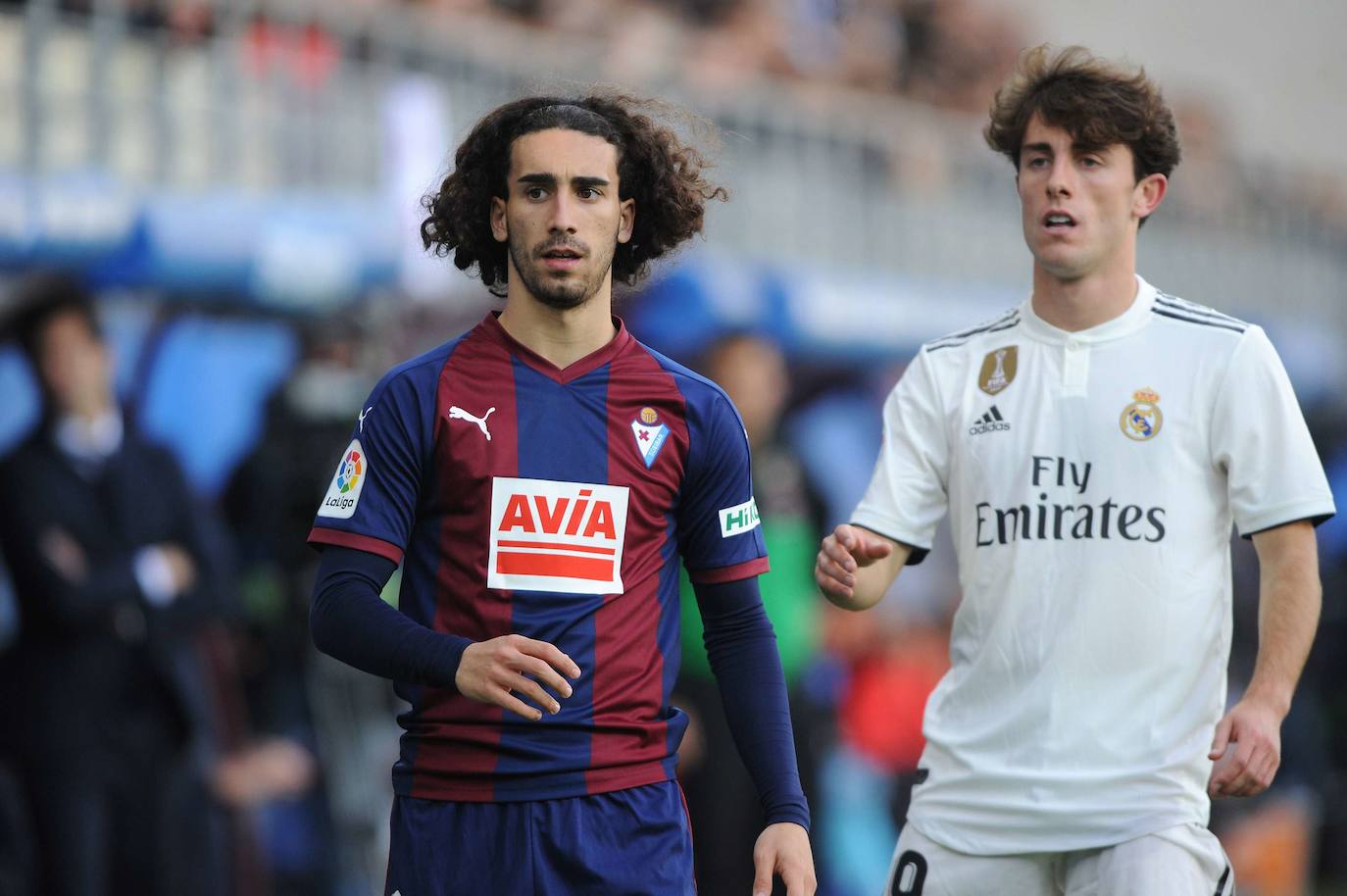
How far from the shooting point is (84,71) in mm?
6820

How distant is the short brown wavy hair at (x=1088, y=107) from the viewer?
402cm

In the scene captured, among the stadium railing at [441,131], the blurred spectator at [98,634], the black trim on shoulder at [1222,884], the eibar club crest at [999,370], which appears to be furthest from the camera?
the stadium railing at [441,131]

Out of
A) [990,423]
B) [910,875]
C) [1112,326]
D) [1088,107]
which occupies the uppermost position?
[1088,107]

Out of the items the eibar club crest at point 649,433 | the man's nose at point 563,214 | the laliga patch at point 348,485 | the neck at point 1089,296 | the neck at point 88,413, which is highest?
the man's nose at point 563,214

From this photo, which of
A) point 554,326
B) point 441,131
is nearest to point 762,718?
point 554,326

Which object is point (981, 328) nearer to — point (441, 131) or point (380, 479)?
point (380, 479)

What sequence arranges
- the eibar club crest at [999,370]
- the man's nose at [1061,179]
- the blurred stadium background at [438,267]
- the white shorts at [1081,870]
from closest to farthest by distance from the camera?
the white shorts at [1081,870], the man's nose at [1061,179], the eibar club crest at [999,370], the blurred stadium background at [438,267]

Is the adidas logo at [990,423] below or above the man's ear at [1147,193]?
below

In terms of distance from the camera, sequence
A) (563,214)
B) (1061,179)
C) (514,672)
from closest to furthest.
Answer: (514,672) → (563,214) → (1061,179)

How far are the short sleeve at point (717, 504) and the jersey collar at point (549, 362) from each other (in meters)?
0.20

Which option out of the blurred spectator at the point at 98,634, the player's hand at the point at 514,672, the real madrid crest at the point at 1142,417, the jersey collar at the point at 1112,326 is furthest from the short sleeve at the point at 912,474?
the blurred spectator at the point at 98,634

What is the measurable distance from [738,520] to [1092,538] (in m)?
0.78

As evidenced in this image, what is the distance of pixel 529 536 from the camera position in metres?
3.38

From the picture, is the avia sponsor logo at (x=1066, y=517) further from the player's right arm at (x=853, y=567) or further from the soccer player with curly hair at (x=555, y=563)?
the soccer player with curly hair at (x=555, y=563)
